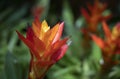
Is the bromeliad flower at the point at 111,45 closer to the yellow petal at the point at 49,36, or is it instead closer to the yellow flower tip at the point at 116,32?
the yellow flower tip at the point at 116,32

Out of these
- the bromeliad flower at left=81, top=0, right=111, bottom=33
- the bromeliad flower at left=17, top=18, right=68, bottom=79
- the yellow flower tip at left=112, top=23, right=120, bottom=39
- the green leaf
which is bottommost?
the bromeliad flower at left=17, top=18, right=68, bottom=79

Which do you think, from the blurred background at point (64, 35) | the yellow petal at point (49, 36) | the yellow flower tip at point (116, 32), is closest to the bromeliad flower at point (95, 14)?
the blurred background at point (64, 35)

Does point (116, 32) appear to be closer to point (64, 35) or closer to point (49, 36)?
point (49, 36)

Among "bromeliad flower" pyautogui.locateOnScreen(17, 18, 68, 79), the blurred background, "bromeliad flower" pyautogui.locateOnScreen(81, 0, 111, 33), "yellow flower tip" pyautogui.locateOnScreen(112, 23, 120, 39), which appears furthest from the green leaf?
"bromeliad flower" pyautogui.locateOnScreen(81, 0, 111, 33)

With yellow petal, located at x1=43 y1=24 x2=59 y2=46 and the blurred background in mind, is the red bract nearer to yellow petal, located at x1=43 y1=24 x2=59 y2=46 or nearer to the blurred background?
the blurred background

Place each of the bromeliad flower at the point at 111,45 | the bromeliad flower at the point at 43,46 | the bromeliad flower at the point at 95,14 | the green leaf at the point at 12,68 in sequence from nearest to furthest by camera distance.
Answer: the bromeliad flower at the point at 43,46 < the green leaf at the point at 12,68 < the bromeliad flower at the point at 111,45 < the bromeliad flower at the point at 95,14

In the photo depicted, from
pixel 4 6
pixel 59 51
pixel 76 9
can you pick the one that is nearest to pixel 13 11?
pixel 4 6
